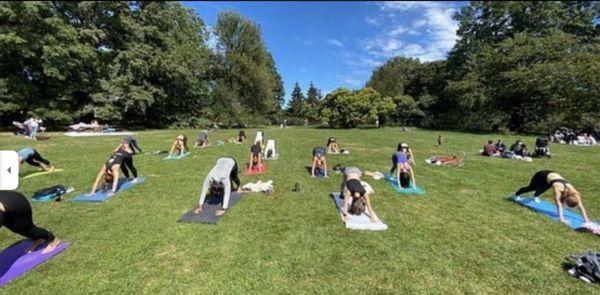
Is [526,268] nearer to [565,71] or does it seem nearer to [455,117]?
[565,71]

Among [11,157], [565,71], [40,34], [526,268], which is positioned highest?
[40,34]

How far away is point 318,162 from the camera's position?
37.2 ft

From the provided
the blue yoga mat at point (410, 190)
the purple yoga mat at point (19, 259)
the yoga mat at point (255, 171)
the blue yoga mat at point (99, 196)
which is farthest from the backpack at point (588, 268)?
the blue yoga mat at point (99, 196)

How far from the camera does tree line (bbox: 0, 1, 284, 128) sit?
25.2 m

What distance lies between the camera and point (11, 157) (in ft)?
16.4

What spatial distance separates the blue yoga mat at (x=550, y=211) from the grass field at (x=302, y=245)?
31 cm

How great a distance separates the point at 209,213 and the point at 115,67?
96.2 ft

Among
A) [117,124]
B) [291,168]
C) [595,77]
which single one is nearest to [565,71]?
[595,77]

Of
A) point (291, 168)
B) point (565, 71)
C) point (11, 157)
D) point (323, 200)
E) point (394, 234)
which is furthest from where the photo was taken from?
point (565, 71)

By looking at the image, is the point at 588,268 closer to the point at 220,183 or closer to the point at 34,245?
the point at 220,183

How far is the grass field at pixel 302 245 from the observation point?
14.9 feet

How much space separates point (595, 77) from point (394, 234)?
32.7 m

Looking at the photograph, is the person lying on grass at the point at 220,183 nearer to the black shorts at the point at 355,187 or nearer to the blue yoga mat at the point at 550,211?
the black shorts at the point at 355,187

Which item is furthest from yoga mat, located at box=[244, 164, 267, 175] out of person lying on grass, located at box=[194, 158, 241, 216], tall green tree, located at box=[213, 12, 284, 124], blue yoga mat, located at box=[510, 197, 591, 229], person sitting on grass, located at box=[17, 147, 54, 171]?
tall green tree, located at box=[213, 12, 284, 124]
